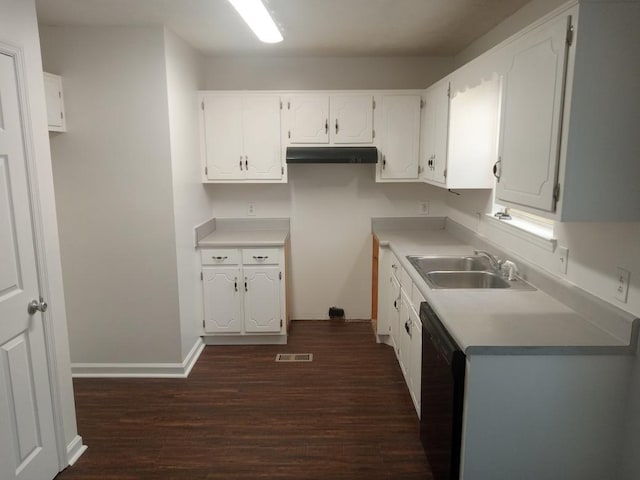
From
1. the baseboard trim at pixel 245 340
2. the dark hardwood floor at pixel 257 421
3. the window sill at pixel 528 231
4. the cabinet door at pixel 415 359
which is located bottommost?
the dark hardwood floor at pixel 257 421

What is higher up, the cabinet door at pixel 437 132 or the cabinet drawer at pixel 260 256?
the cabinet door at pixel 437 132

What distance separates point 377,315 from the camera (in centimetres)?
408

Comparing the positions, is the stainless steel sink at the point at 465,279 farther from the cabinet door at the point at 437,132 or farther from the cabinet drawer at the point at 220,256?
the cabinet drawer at the point at 220,256

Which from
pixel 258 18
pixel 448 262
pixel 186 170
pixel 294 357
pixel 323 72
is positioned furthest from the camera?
pixel 323 72

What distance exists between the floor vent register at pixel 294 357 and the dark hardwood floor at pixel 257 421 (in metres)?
0.06

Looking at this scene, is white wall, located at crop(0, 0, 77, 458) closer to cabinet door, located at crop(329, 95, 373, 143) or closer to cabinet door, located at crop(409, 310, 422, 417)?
cabinet door, located at crop(409, 310, 422, 417)

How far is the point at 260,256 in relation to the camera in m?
3.90

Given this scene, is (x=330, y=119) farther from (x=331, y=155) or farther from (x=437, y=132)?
(x=437, y=132)

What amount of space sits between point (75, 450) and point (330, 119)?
3.00 m

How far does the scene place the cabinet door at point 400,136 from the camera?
395 centimetres

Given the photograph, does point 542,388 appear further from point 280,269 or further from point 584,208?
point 280,269

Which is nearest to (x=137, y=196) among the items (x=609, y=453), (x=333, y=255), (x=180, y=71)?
(x=180, y=71)

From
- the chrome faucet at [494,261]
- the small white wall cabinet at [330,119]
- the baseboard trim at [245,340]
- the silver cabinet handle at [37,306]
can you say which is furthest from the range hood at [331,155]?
the silver cabinet handle at [37,306]

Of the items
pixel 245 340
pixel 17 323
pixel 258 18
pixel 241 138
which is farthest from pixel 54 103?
pixel 245 340
